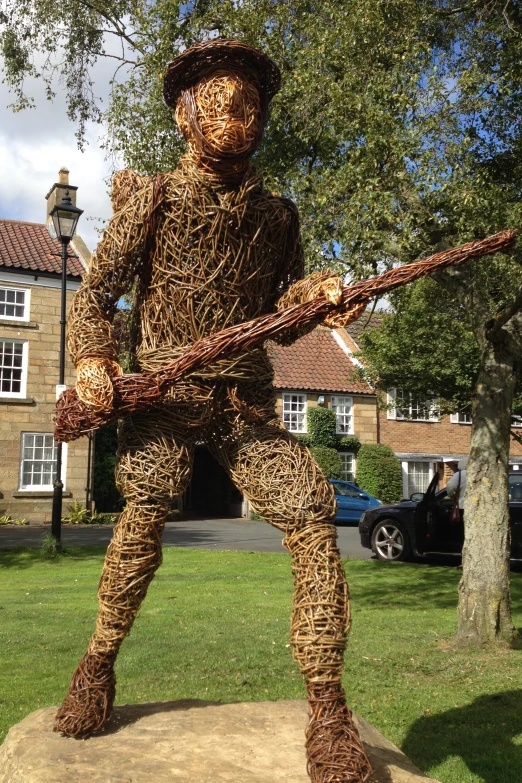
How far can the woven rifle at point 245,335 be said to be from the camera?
9.73 feet

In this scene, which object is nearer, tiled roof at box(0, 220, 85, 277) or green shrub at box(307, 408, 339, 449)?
tiled roof at box(0, 220, 85, 277)

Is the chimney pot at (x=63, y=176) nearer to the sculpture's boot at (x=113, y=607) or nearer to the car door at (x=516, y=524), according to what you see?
the car door at (x=516, y=524)

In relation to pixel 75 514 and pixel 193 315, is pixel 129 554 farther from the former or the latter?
pixel 75 514

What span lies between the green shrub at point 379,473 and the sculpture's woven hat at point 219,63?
22714 millimetres

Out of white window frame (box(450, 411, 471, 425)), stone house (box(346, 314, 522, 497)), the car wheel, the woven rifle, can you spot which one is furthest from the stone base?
white window frame (box(450, 411, 471, 425))

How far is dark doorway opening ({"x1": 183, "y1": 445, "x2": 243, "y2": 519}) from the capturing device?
25.5 meters

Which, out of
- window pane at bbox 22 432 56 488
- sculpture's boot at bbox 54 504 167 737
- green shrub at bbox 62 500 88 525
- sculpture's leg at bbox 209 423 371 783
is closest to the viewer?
sculpture's leg at bbox 209 423 371 783

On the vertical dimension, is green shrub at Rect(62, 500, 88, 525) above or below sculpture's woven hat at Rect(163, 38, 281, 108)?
below

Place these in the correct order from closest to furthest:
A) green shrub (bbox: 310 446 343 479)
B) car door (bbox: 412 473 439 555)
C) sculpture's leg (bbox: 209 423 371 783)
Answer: sculpture's leg (bbox: 209 423 371 783), car door (bbox: 412 473 439 555), green shrub (bbox: 310 446 343 479)

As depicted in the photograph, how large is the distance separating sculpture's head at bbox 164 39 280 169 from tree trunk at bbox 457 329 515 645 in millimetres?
3969

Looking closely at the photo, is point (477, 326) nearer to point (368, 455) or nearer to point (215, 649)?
point (215, 649)

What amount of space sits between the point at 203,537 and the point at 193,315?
1430cm

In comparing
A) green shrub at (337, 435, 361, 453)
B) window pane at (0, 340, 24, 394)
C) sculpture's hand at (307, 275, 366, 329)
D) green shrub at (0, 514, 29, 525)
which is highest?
window pane at (0, 340, 24, 394)

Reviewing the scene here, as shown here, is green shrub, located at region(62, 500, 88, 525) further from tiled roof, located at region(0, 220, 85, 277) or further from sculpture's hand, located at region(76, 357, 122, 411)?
sculpture's hand, located at region(76, 357, 122, 411)
